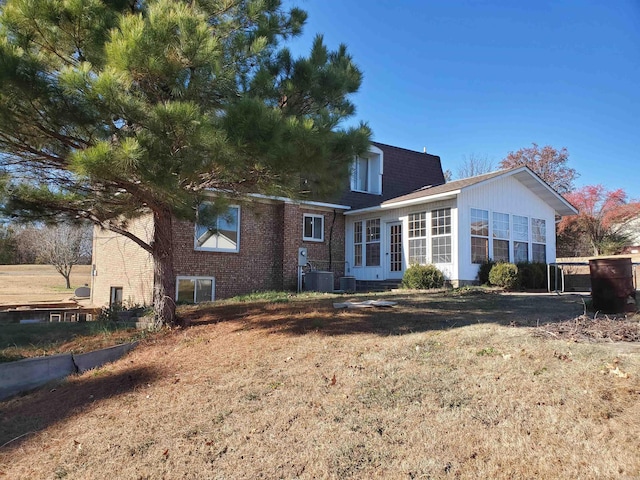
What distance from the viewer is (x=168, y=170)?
5.64 m

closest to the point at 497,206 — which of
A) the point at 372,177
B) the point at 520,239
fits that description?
the point at 520,239

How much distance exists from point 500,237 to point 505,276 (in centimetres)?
245

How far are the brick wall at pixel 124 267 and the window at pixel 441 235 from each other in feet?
27.7

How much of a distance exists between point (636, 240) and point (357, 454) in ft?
96.5

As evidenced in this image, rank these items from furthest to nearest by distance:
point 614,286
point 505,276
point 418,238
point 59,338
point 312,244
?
1. point 312,244
2. point 418,238
3. point 505,276
4. point 59,338
5. point 614,286

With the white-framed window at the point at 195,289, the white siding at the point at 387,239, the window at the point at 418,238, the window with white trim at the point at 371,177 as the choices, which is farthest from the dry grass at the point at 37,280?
the window at the point at 418,238

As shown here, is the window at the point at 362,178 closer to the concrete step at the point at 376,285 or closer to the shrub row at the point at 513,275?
the concrete step at the point at 376,285

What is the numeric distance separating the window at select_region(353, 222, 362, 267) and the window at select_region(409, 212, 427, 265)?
222 cm

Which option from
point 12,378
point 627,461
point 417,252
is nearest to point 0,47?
point 12,378

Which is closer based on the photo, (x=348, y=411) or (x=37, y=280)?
(x=348, y=411)

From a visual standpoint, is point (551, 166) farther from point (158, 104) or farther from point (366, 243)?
point (158, 104)

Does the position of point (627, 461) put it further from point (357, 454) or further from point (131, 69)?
point (131, 69)

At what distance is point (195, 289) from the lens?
13617 mm

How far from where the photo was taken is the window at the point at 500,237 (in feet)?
49.9
